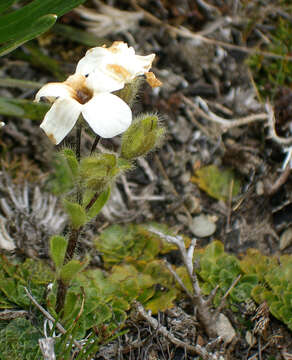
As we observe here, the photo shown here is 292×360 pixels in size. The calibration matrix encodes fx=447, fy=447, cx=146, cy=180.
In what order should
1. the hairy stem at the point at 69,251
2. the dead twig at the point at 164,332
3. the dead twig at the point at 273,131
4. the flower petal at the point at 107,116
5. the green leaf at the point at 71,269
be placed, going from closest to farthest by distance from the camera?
the flower petal at the point at 107,116 → the green leaf at the point at 71,269 → the hairy stem at the point at 69,251 → the dead twig at the point at 164,332 → the dead twig at the point at 273,131

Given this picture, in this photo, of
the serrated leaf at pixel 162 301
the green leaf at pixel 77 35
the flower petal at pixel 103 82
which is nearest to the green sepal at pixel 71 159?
the flower petal at pixel 103 82

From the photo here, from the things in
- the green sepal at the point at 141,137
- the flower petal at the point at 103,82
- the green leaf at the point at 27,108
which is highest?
the flower petal at the point at 103,82

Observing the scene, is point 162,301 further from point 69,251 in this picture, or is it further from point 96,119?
point 96,119

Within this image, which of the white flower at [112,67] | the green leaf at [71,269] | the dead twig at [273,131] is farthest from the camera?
the dead twig at [273,131]

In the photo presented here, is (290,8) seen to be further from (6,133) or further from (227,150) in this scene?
(6,133)

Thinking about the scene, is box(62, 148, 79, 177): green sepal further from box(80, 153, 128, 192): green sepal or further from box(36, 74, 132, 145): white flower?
box(36, 74, 132, 145): white flower

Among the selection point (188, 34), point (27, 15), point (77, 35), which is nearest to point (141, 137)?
point (27, 15)

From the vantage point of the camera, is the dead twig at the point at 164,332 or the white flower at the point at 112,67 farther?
the dead twig at the point at 164,332

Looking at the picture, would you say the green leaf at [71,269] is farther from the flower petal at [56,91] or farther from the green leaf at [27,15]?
the green leaf at [27,15]
